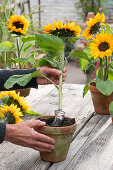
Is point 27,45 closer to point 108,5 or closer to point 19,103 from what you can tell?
point 19,103

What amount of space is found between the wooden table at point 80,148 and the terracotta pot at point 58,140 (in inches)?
0.7

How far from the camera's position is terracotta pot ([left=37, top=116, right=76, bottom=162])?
3.04ft

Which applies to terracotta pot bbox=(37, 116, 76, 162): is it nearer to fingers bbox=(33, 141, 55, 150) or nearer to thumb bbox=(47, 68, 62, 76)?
fingers bbox=(33, 141, 55, 150)

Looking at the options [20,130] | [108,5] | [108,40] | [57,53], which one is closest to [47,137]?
[20,130]

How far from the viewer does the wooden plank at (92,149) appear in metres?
0.94

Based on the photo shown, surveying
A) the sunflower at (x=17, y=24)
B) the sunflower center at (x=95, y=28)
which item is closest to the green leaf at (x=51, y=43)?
the sunflower center at (x=95, y=28)

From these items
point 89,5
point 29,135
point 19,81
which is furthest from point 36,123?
point 89,5

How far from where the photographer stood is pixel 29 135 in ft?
3.01

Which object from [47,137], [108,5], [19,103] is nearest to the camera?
[47,137]

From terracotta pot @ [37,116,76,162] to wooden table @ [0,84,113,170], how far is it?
2 centimetres

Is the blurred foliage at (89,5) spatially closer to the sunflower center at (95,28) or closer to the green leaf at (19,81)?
the sunflower center at (95,28)

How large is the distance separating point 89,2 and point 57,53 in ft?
22.6

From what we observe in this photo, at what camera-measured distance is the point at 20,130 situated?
3.03 feet

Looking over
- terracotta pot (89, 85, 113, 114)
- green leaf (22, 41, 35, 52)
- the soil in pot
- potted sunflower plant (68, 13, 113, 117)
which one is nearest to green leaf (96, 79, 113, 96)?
potted sunflower plant (68, 13, 113, 117)
